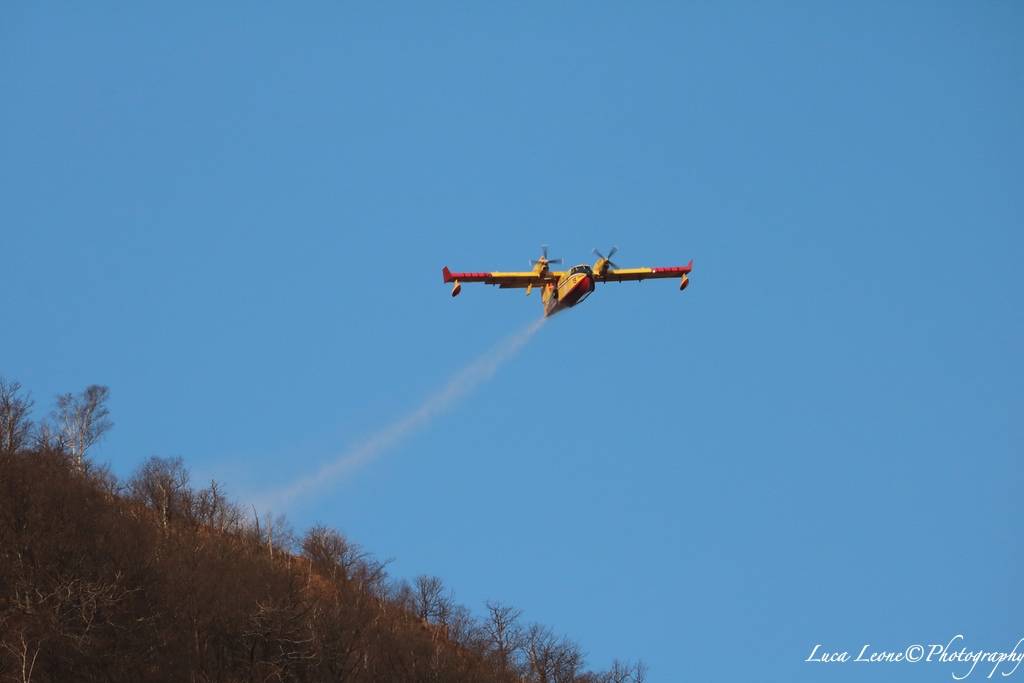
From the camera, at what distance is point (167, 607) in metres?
54.0

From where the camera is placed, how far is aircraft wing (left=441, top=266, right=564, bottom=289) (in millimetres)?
74812

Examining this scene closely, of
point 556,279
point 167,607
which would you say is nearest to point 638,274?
point 556,279

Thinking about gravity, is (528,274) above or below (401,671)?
above

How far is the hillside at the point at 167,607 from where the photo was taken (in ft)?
160

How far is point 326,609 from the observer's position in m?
66.9

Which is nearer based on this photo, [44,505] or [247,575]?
[44,505]

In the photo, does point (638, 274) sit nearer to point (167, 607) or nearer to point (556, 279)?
point (556, 279)

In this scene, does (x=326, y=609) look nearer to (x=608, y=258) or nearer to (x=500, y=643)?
(x=500, y=643)

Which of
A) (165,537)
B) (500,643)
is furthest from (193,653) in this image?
(500,643)

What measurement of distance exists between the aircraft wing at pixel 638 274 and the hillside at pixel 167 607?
17748mm

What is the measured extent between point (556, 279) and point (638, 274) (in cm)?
531

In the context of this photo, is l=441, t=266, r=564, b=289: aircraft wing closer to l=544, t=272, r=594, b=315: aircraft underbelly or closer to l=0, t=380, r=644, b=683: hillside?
l=544, t=272, r=594, b=315: aircraft underbelly

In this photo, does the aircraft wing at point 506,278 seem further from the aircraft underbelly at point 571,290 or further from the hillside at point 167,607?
the hillside at point 167,607

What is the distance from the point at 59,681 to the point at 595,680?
29686 mm
